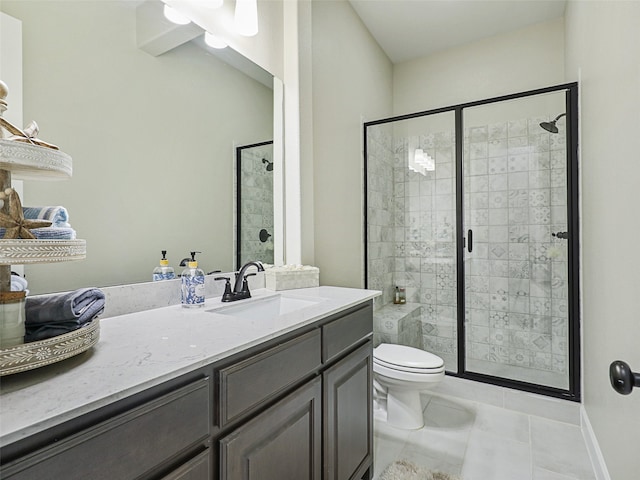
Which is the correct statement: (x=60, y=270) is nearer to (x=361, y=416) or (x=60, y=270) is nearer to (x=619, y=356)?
(x=361, y=416)

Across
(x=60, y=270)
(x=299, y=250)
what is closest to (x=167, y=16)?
(x=60, y=270)

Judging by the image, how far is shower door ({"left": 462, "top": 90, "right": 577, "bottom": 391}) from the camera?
2.39 meters

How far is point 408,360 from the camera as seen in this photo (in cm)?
207

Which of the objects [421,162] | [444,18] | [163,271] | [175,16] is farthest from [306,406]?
[444,18]

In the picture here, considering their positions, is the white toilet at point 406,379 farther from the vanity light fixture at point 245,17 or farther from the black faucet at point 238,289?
the vanity light fixture at point 245,17

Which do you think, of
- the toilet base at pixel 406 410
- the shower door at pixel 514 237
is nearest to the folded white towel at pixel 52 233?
the toilet base at pixel 406 410

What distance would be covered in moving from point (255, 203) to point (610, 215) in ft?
5.27

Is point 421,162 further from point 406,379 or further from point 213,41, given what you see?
point 213,41

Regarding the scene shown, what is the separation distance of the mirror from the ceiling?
1747mm

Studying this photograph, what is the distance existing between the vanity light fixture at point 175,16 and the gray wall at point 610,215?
1591 mm

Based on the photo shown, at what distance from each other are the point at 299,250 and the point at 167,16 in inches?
48.9

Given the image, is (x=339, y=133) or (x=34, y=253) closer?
(x=34, y=253)

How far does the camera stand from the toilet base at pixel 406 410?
2.08 meters

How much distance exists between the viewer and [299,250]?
2012mm
